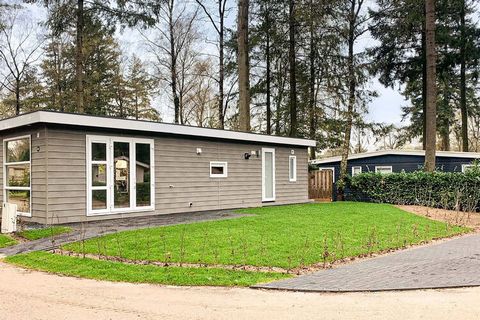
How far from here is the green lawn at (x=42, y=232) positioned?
8061 millimetres

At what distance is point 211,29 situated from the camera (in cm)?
2336

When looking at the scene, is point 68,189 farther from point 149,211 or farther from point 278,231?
point 278,231

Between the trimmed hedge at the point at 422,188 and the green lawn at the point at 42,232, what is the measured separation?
11592mm

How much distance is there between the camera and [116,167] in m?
10.3

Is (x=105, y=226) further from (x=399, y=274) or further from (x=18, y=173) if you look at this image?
(x=399, y=274)

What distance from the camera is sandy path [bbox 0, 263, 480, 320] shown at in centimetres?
405

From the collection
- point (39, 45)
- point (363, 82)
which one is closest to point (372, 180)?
point (363, 82)

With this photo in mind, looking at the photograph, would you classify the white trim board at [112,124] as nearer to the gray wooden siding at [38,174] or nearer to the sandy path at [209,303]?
the gray wooden siding at [38,174]

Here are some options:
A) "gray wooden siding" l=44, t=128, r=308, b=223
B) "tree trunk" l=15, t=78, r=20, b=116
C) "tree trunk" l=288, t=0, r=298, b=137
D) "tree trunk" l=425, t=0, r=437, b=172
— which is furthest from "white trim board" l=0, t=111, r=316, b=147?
"tree trunk" l=15, t=78, r=20, b=116

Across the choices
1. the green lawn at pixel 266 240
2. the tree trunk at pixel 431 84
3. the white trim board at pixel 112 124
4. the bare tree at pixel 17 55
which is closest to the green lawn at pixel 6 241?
the green lawn at pixel 266 240

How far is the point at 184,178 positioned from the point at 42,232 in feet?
15.3

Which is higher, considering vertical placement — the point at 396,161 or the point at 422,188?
the point at 396,161

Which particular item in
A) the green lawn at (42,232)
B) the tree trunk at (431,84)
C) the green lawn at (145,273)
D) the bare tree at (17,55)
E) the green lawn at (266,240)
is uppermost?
the bare tree at (17,55)

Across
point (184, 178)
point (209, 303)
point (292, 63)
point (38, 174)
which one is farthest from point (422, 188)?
point (209, 303)
